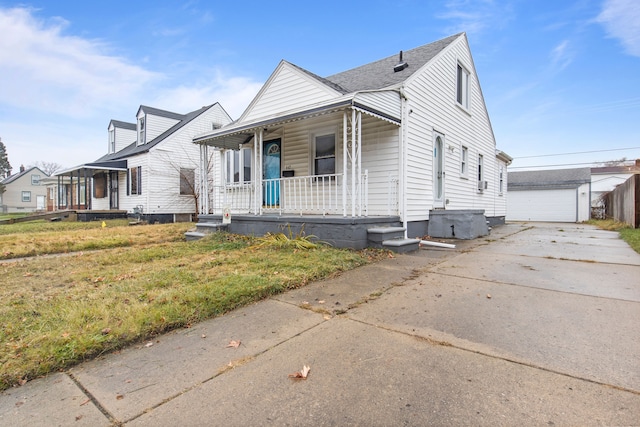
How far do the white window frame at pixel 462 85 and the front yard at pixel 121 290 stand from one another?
780 centimetres

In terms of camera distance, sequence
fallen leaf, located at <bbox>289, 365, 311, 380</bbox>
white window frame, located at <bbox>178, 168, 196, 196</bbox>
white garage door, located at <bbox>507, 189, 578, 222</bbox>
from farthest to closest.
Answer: white garage door, located at <bbox>507, 189, 578, 222</bbox>
white window frame, located at <bbox>178, 168, 196, 196</bbox>
fallen leaf, located at <bbox>289, 365, 311, 380</bbox>

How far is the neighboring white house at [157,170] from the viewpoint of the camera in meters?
17.1

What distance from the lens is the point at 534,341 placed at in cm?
238

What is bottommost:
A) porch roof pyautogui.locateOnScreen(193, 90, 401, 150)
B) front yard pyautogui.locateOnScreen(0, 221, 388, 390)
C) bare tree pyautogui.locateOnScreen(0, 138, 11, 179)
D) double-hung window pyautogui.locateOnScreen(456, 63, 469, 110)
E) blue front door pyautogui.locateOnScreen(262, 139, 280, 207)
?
front yard pyautogui.locateOnScreen(0, 221, 388, 390)

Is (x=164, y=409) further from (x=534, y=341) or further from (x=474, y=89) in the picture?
(x=474, y=89)

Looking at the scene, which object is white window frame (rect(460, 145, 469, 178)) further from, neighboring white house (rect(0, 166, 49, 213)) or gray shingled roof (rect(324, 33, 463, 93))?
neighboring white house (rect(0, 166, 49, 213))

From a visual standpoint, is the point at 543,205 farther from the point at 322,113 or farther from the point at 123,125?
the point at 123,125

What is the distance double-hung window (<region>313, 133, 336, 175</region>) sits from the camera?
8656 mm

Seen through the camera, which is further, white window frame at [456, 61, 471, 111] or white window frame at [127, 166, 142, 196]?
white window frame at [127, 166, 142, 196]

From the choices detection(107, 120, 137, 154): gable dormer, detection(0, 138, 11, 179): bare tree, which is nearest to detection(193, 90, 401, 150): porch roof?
detection(107, 120, 137, 154): gable dormer

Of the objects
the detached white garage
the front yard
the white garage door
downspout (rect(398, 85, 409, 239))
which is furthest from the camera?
the white garage door

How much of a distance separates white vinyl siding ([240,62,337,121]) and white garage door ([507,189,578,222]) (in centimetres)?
1938

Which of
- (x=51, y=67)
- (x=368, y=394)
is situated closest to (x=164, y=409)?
(x=368, y=394)

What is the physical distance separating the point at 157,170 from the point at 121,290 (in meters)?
15.5
